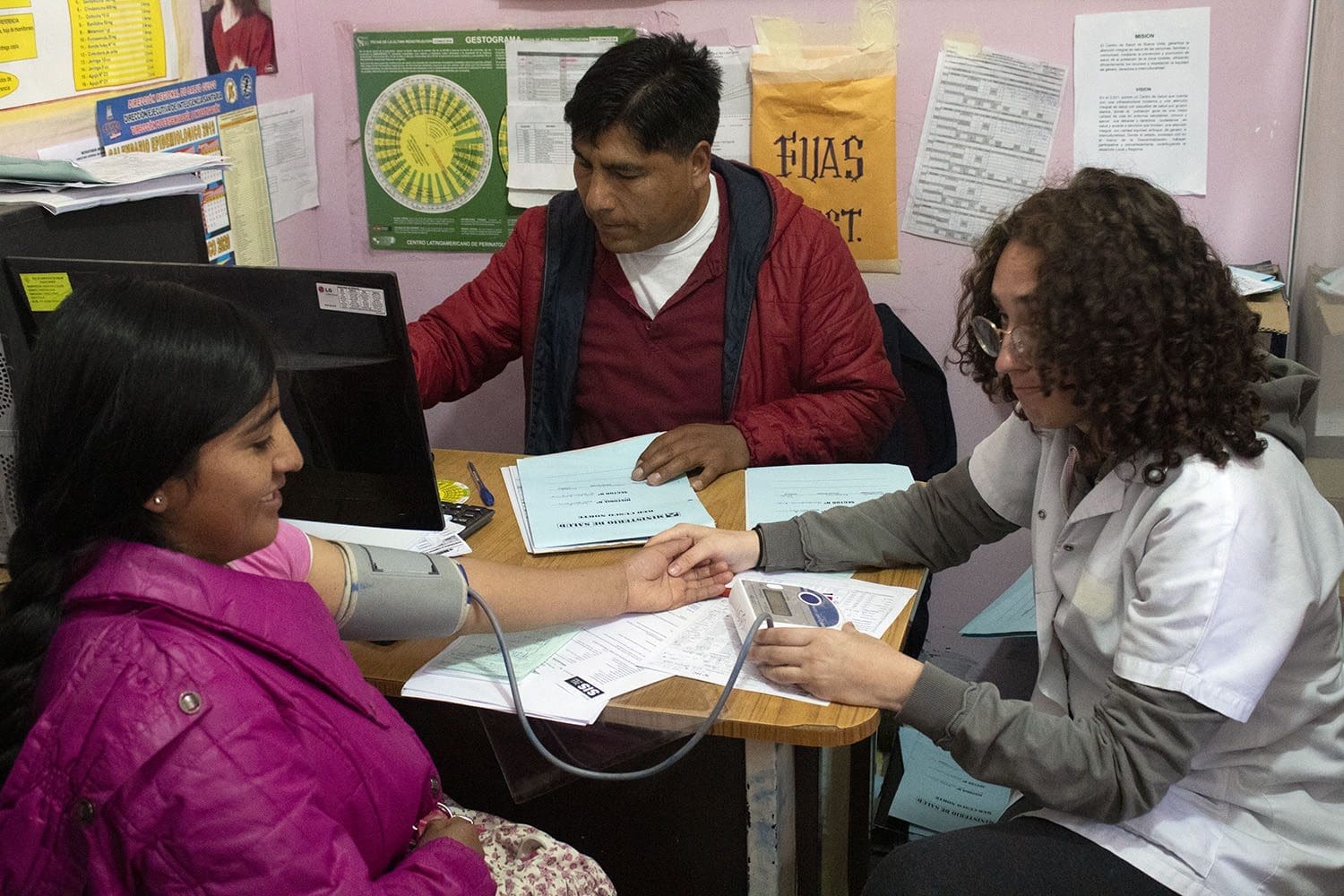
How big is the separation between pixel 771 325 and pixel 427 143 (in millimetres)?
969

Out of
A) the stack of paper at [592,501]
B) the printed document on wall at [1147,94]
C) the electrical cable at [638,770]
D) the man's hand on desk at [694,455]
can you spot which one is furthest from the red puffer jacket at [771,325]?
the electrical cable at [638,770]

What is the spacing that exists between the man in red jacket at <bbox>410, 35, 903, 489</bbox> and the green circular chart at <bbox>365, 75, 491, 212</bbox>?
44cm

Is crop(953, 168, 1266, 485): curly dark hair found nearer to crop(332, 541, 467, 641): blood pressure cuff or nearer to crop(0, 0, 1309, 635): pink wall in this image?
crop(332, 541, 467, 641): blood pressure cuff

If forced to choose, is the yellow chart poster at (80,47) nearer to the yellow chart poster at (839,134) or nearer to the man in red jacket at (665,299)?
the man in red jacket at (665,299)

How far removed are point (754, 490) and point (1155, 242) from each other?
71cm

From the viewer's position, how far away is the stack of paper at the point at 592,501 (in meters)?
1.58

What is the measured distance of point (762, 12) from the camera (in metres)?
2.36

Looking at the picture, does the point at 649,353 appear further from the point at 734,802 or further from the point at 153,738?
the point at 153,738

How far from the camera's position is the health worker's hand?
1.22 meters

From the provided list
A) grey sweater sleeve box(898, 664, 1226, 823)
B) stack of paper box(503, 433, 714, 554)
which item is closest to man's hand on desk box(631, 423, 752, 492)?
stack of paper box(503, 433, 714, 554)

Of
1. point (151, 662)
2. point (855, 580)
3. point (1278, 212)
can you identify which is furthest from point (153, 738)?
point (1278, 212)

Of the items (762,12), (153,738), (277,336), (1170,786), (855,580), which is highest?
(762,12)

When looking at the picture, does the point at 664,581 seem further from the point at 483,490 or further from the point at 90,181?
the point at 90,181

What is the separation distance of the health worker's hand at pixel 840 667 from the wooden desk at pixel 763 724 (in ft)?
0.06
